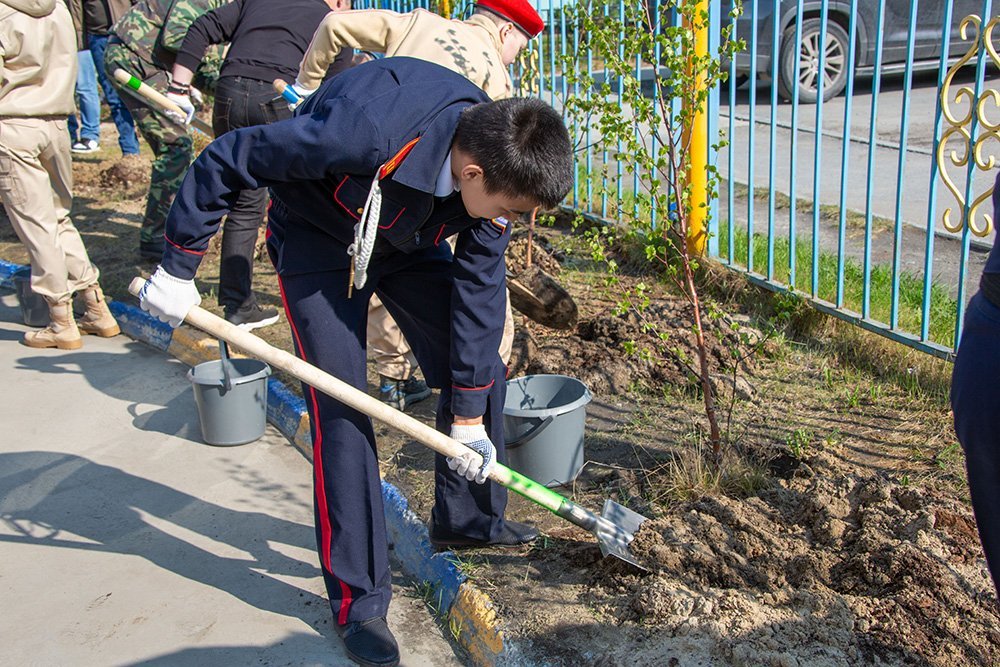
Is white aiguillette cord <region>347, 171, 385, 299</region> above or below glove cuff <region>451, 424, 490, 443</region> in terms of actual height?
above

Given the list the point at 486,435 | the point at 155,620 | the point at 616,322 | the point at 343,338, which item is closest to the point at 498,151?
the point at 343,338

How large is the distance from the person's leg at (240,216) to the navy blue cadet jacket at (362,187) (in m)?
2.48

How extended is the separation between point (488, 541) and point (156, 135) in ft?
13.9

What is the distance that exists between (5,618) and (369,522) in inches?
53.7

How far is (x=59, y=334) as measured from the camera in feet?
18.1

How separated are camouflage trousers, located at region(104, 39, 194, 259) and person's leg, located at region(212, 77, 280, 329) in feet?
2.86

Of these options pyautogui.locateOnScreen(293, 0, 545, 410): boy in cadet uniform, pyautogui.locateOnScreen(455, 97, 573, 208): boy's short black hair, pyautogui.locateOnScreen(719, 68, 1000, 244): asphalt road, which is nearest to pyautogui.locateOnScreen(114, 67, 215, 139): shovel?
pyautogui.locateOnScreen(293, 0, 545, 410): boy in cadet uniform

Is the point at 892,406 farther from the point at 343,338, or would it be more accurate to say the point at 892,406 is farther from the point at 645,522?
the point at 343,338

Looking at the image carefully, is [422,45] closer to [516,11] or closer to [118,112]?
[516,11]

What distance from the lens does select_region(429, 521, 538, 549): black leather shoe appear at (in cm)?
329

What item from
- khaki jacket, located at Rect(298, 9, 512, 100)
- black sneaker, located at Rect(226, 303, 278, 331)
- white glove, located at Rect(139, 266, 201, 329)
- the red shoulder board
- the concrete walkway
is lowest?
the concrete walkway

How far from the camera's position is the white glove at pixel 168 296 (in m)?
2.72

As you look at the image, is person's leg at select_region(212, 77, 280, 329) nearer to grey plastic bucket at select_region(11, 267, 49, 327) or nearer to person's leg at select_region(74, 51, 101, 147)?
grey plastic bucket at select_region(11, 267, 49, 327)

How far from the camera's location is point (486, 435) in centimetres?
308
